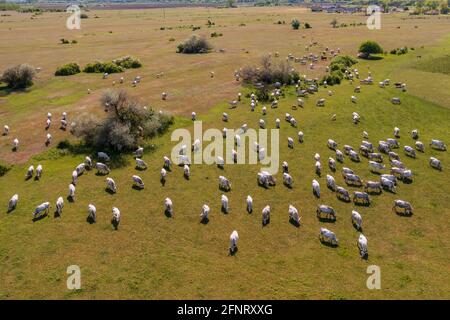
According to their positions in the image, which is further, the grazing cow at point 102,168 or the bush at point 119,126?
the bush at point 119,126

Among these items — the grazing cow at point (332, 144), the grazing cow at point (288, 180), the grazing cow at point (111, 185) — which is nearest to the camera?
the grazing cow at point (111, 185)

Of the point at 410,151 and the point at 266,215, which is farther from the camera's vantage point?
the point at 410,151

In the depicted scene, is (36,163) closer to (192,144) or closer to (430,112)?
(192,144)

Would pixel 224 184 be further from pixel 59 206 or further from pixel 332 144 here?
pixel 332 144

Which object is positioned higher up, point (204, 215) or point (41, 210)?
point (41, 210)

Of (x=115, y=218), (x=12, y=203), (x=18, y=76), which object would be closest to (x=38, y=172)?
(x=12, y=203)

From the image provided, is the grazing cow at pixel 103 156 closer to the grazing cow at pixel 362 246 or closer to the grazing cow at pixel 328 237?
the grazing cow at pixel 328 237

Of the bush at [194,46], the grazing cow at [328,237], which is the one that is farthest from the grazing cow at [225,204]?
the bush at [194,46]
